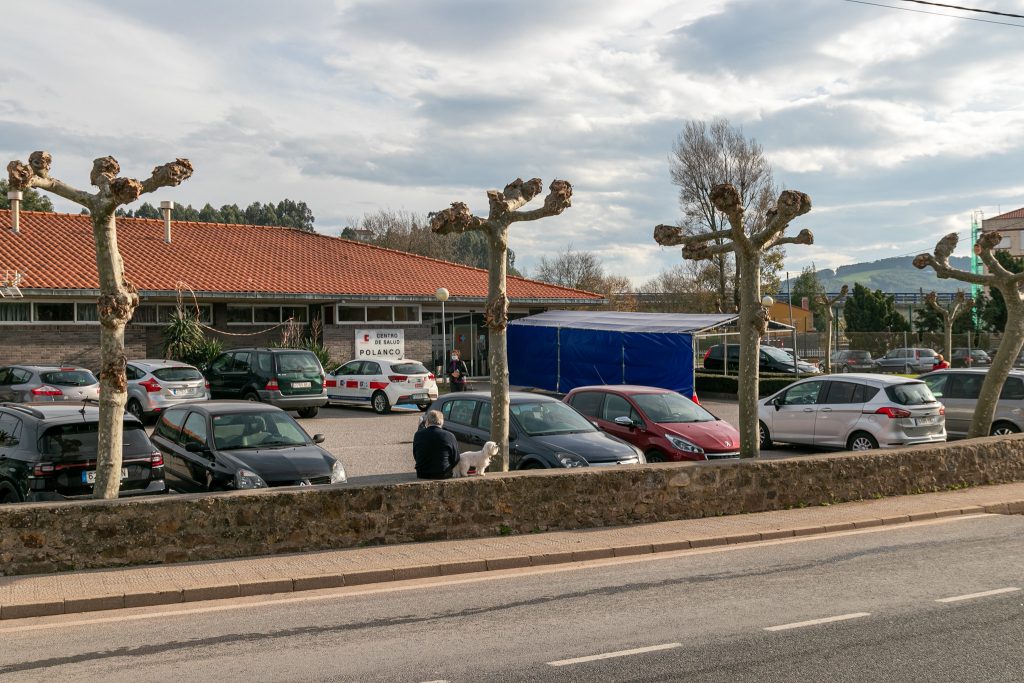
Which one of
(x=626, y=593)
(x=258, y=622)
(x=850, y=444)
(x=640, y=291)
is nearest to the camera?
(x=258, y=622)

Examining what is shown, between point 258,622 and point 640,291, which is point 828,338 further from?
point 640,291

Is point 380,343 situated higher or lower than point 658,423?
higher

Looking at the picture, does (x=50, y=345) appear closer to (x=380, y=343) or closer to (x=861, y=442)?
(x=380, y=343)

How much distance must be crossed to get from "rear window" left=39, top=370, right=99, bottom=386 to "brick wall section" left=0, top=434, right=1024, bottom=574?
15.0 meters

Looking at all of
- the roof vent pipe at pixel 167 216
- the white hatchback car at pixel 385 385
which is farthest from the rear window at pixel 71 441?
the roof vent pipe at pixel 167 216

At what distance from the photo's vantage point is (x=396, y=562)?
32.7 feet

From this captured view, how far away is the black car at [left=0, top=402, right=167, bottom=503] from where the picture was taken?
1127cm

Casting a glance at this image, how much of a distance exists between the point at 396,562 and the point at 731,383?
24.9 meters

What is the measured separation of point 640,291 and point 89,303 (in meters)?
59.7

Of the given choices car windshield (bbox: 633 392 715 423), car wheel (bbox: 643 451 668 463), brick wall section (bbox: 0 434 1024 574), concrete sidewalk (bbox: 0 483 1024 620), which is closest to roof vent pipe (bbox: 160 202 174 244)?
car windshield (bbox: 633 392 715 423)

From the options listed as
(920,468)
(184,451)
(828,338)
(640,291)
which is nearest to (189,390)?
(184,451)

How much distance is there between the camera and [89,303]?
3034cm

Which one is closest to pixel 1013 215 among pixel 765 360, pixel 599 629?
pixel 765 360

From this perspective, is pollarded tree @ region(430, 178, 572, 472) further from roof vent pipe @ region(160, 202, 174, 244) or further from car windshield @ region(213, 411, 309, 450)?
roof vent pipe @ region(160, 202, 174, 244)
